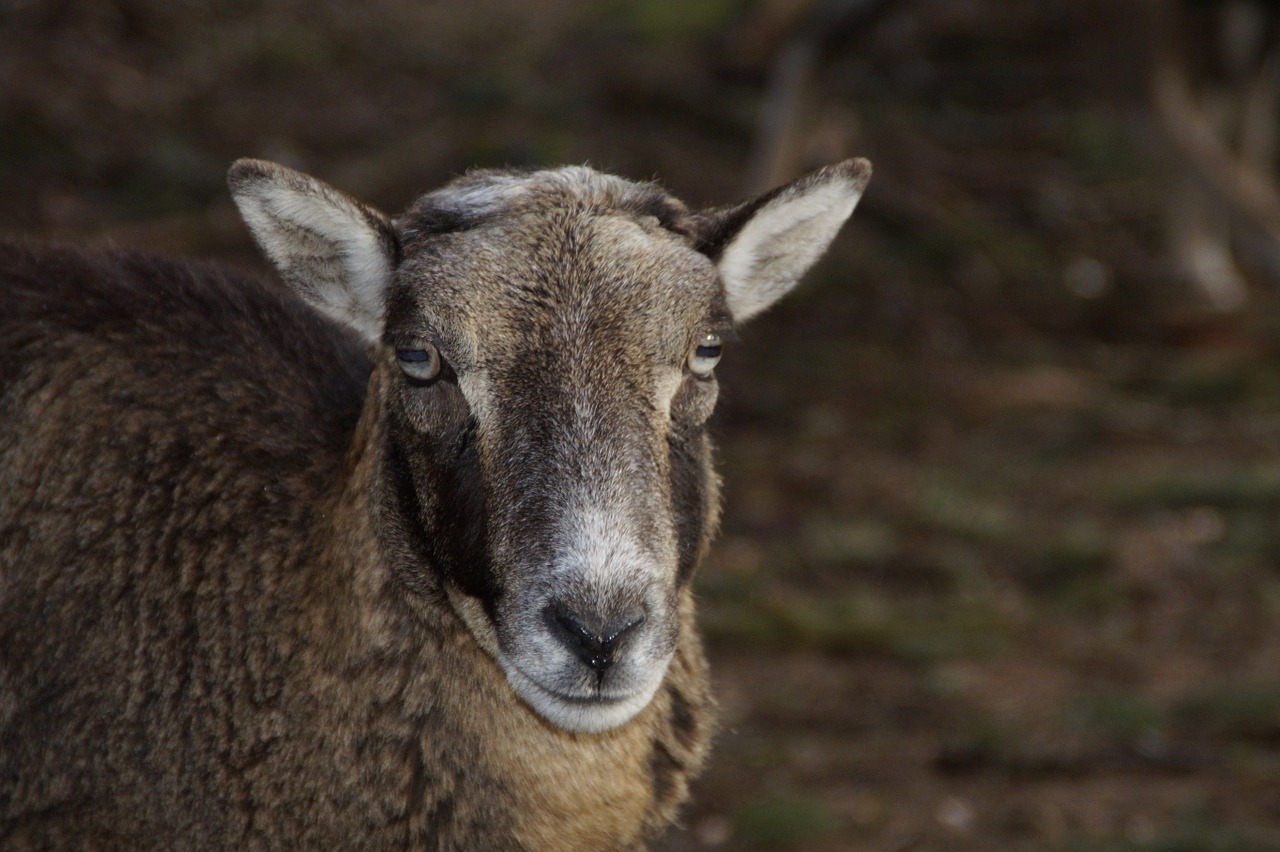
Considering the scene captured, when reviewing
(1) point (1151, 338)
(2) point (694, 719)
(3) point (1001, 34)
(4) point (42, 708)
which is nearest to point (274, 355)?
(4) point (42, 708)

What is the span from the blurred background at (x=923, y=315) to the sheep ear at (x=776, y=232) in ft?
6.34

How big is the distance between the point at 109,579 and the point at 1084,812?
481cm

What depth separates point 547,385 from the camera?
14.4ft

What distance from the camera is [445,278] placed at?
4.55m

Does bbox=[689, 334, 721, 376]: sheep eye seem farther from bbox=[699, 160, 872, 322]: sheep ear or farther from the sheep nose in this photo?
the sheep nose

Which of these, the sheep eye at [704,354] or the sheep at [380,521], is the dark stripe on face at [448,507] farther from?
the sheep eye at [704,354]

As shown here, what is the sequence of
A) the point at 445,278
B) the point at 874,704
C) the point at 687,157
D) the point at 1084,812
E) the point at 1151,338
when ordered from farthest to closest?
the point at 687,157
the point at 1151,338
the point at 874,704
the point at 1084,812
the point at 445,278

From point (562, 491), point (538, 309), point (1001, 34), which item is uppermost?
point (1001, 34)

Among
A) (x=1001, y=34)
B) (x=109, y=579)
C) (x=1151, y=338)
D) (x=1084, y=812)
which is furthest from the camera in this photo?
(x=1001, y=34)

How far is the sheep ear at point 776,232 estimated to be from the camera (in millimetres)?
4949

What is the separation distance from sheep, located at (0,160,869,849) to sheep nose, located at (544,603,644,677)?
1.3 inches

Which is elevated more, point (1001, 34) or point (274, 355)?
point (1001, 34)

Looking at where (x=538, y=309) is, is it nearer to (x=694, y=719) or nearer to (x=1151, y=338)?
(x=694, y=719)


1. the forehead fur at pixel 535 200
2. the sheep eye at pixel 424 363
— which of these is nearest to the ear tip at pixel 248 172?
the forehead fur at pixel 535 200
